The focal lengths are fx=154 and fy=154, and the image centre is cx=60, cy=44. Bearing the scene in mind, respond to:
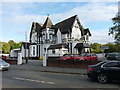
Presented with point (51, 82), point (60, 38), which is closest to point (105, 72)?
point (51, 82)

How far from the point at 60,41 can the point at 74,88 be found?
32.8 metres

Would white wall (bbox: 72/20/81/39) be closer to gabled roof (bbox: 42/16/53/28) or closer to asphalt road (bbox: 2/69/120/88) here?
gabled roof (bbox: 42/16/53/28)

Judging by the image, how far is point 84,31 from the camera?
44.7m

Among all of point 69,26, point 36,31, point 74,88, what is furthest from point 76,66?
point 36,31

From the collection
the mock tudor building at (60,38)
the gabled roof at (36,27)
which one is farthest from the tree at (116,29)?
the gabled roof at (36,27)

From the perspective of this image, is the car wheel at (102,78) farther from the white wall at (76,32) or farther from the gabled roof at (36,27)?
the gabled roof at (36,27)

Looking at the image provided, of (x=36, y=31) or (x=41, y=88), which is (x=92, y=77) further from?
(x=36, y=31)

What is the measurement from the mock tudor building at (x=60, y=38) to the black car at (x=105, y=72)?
24814 mm

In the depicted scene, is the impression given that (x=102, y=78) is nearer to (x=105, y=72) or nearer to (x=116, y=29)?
(x=105, y=72)

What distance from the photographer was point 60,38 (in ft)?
136

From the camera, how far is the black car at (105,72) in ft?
33.4

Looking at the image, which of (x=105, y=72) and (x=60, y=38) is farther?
(x=60, y=38)

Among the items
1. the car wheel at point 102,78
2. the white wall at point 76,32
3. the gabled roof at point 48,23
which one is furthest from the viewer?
the gabled roof at point 48,23

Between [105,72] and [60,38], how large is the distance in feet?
103
